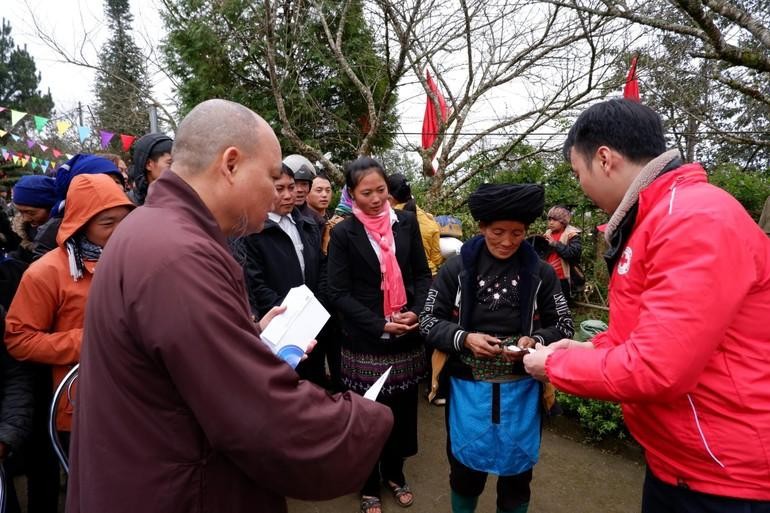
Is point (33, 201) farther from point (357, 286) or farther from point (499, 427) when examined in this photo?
point (499, 427)

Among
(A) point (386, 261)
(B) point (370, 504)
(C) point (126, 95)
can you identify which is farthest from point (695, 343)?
(C) point (126, 95)

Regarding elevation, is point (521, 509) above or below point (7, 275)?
below

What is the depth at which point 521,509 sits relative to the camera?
2203 mm

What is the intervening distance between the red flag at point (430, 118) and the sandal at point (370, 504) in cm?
675

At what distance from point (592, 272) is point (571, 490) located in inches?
182

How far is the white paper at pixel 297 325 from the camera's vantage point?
150cm

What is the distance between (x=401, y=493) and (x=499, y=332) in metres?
1.45

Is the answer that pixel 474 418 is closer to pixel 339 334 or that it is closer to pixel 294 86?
pixel 339 334

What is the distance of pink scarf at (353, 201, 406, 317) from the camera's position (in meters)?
2.72

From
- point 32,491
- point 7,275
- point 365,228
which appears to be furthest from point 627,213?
point 32,491

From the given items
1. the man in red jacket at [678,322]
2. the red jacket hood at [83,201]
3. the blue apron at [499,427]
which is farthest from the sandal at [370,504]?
the red jacket hood at [83,201]

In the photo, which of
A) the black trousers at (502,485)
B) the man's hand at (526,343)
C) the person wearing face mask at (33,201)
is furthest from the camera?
the person wearing face mask at (33,201)

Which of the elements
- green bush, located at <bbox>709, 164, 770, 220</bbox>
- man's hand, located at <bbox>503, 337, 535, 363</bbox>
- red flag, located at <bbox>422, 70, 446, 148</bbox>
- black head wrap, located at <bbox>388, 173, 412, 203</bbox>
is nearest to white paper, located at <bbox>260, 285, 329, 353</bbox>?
man's hand, located at <bbox>503, 337, 535, 363</bbox>

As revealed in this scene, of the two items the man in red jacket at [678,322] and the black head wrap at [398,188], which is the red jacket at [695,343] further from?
the black head wrap at [398,188]
